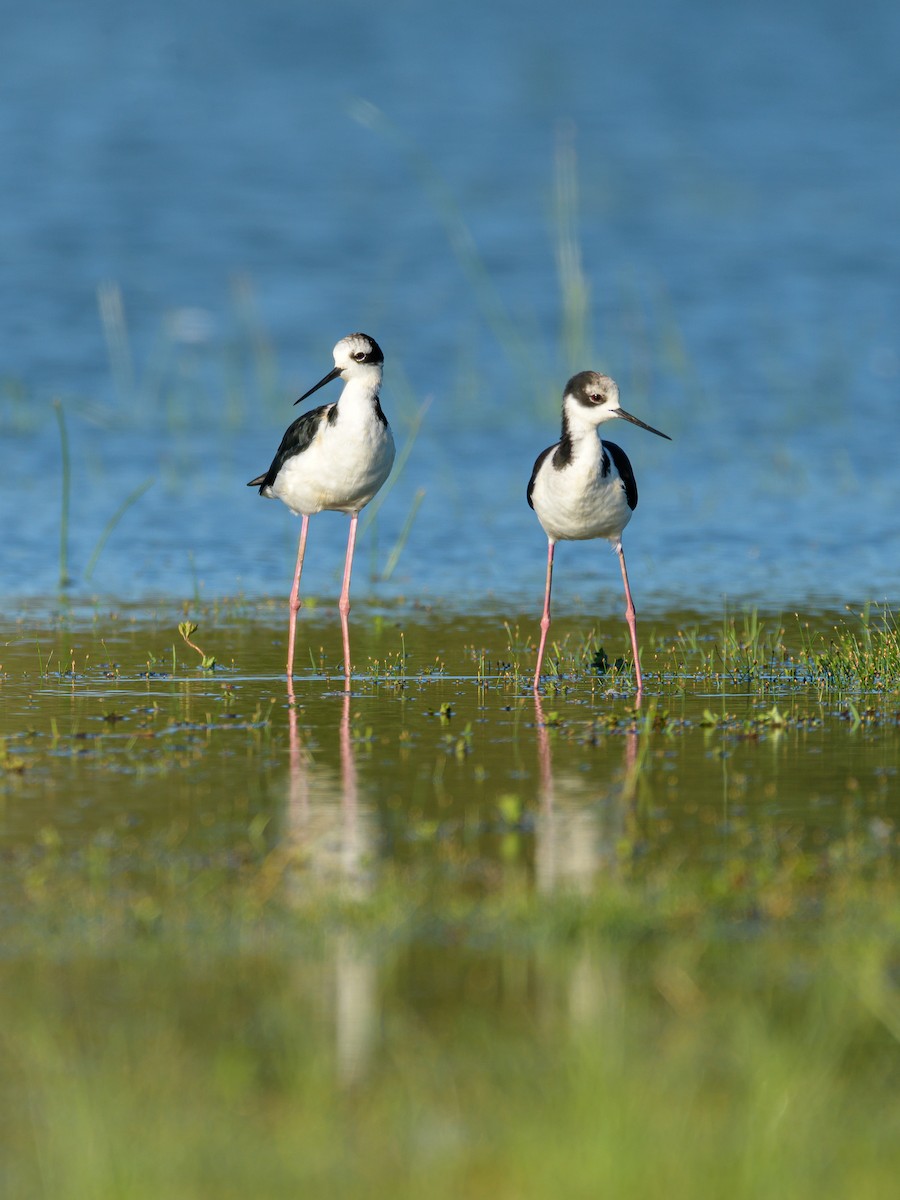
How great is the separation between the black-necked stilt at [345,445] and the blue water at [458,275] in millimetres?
2149

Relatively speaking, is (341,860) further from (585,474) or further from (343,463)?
(343,463)

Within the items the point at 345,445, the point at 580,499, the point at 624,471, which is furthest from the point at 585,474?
the point at 345,445

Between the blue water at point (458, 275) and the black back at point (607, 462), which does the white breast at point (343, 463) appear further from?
the blue water at point (458, 275)

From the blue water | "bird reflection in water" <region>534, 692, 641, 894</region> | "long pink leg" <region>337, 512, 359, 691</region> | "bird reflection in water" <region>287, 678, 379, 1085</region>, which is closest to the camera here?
"bird reflection in water" <region>287, 678, 379, 1085</region>

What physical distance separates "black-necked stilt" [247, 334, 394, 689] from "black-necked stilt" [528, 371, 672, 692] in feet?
3.28

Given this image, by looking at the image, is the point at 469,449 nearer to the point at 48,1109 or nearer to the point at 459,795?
the point at 459,795

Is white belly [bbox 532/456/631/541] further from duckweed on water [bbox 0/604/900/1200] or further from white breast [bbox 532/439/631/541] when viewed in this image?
duckweed on water [bbox 0/604/900/1200]

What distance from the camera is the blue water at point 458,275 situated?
16125mm

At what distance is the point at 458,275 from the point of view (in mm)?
27641

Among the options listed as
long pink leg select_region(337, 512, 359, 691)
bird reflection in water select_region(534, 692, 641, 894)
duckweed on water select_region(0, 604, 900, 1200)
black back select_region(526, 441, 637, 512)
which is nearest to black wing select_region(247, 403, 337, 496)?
long pink leg select_region(337, 512, 359, 691)

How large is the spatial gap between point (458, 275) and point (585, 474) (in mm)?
17067

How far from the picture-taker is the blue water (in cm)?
1612

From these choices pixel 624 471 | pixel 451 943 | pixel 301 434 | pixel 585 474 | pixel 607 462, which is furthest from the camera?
pixel 301 434

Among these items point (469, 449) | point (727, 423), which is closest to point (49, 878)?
point (469, 449)
